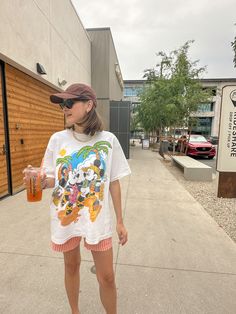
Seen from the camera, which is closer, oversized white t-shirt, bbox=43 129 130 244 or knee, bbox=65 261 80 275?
oversized white t-shirt, bbox=43 129 130 244

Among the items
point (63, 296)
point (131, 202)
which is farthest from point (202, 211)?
point (63, 296)

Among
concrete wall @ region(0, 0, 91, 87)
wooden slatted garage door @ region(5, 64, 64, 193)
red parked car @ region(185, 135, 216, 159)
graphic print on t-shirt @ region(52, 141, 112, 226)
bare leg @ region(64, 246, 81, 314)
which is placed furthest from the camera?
red parked car @ region(185, 135, 216, 159)

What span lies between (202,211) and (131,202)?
1.47 meters

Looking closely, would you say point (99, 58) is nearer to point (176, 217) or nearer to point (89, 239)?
point (176, 217)

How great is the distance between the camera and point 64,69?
825 centimetres

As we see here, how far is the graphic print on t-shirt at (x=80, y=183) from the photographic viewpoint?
141 cm

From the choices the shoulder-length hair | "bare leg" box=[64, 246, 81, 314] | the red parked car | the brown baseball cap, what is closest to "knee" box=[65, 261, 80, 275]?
"bare leg" box=[64, 246, 81, 314]

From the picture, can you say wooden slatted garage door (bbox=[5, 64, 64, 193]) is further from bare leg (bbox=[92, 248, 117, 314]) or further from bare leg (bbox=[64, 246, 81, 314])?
bare leg (bbox=[92, 248, 117, 314])

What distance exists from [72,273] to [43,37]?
21.7 ft

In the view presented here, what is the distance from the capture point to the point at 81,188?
4.66 ft

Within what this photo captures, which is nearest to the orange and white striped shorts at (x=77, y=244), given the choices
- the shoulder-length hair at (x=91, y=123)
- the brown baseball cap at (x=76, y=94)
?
the shoulder-length hair at (x=91, y=123)

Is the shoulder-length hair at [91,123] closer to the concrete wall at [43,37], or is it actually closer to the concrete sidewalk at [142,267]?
the concrete sidewalk at [142,267]

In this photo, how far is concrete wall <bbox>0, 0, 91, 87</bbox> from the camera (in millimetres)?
4670

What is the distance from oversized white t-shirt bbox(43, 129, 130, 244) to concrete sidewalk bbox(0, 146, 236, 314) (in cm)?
93
